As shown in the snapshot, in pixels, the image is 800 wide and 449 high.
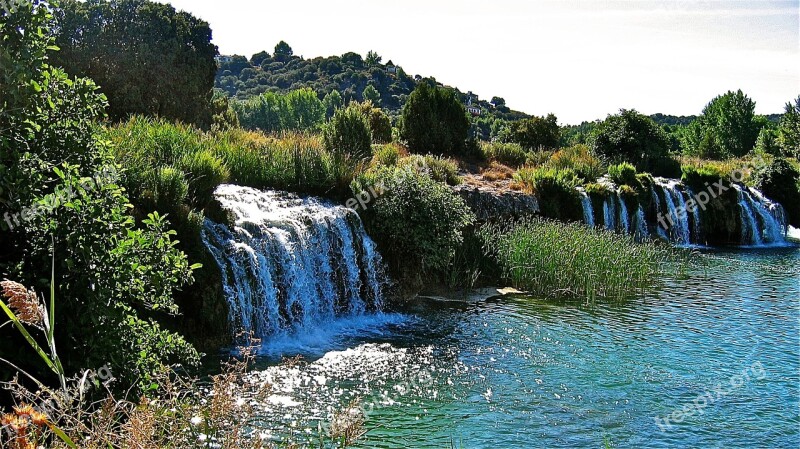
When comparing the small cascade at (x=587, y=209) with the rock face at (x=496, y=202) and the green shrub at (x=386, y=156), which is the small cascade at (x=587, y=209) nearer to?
the rock face at (x=496, y=202)

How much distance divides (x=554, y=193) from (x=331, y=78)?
272 feet

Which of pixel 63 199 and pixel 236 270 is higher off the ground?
pixel 63 199

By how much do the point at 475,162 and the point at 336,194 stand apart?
32.5 ft

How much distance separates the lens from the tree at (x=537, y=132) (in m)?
27.5

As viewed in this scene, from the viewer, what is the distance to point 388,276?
12977 millimetres

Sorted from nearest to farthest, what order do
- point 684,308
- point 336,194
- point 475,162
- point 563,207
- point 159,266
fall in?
point 159,266, point 684,308, point 336,194, point 563,207, point 475,162

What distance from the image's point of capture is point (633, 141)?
2527 centimetres

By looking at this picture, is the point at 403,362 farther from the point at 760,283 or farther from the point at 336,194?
the point at 760,283

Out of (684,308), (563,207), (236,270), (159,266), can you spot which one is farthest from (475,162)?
(159,266)

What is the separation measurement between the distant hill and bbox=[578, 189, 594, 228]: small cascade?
6176cm

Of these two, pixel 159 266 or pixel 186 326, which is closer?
pixel 159 266

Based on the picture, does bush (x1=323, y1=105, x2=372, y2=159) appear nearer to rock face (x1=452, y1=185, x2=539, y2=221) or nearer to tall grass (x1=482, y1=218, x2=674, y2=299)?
rock face (x1=452, y1=185, x2=539, y2=221)
